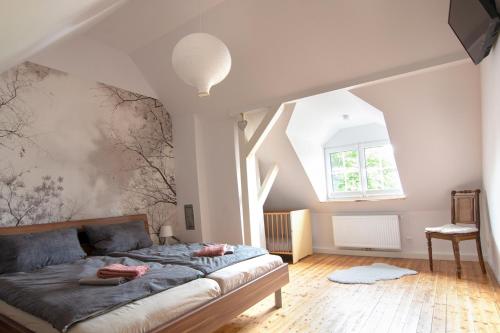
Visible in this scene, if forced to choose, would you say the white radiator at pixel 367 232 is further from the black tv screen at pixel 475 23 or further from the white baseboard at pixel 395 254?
the black tv screen at pixel 475 23

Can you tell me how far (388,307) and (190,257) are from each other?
1835 millimetres

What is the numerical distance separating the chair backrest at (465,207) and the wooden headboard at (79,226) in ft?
13.0

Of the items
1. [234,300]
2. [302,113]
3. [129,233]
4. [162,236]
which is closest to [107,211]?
[129,233]

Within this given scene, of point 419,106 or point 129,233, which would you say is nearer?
point 419,106

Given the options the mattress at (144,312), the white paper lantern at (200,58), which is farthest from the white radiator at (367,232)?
the white paper lantern at (200,58)

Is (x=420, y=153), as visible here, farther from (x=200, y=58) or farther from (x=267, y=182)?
(x=200, y=58)

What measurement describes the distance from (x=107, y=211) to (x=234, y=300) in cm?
225

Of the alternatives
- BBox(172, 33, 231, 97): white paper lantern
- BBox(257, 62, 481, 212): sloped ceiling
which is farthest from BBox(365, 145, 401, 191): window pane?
BBox(172, 33, 231, 97): white paper lantern

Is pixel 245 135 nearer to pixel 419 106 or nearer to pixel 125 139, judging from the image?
pixel 125 139

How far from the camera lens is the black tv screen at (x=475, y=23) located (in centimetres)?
164

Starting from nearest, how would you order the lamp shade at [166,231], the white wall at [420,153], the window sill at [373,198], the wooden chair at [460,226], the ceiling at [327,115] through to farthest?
the white wall at [420,153] → the wooden chair at [460,226] → the ceiling at [327,115] → the lamp shade at [166,231] → the window sill at [373,198]

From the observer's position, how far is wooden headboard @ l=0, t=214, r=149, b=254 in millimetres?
3009

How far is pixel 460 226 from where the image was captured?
3.71 meters

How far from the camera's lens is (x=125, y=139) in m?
4.14
